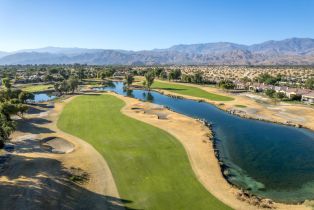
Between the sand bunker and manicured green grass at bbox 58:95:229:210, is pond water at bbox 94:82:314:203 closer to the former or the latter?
manicured green grass at bbox 58:95:229:210

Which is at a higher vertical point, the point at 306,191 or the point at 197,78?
the point at 197,78

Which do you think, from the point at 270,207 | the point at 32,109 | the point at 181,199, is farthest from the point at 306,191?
the point at 32,109

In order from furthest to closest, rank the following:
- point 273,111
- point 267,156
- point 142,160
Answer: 1. point 273,111
2. point 267,156
3. point 142,160

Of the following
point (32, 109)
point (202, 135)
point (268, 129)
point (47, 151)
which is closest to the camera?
point (47, 151)

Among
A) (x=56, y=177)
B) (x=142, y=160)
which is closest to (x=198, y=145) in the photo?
(x=142, y=160)

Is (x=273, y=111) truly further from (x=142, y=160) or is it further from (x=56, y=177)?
(x=56, y=177)

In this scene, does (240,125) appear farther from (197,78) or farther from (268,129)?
(197,78)

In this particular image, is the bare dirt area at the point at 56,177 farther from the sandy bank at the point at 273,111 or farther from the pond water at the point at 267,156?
the sandy bank at the point at 273,111
